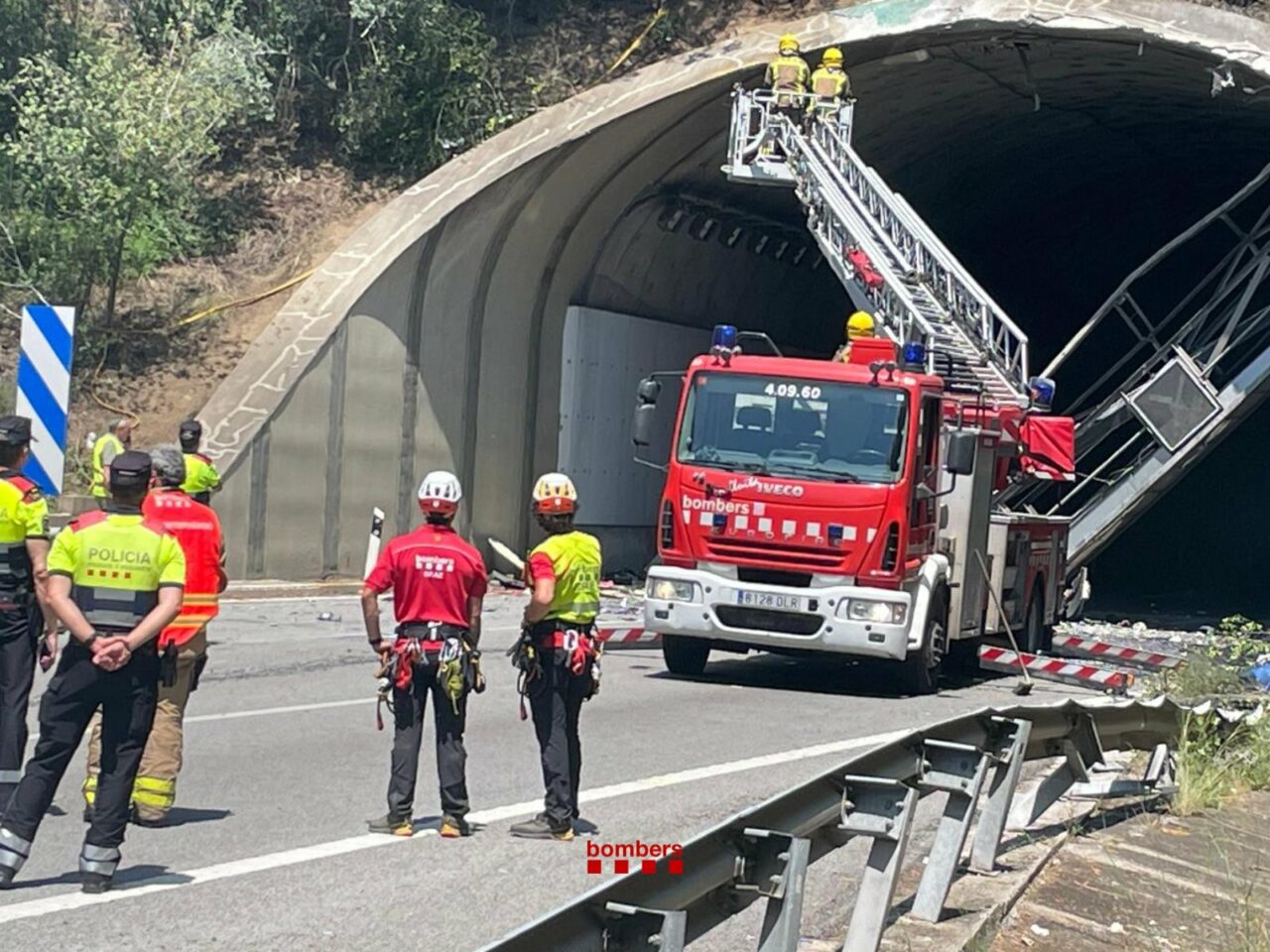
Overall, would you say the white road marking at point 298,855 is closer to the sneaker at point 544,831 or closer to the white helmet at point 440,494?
the sneaker at point 544,831

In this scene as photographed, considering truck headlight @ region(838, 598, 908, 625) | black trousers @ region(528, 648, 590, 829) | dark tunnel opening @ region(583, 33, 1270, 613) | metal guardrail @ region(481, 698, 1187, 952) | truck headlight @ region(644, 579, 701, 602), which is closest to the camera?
metal guardrail @ region(481, 698, 1187, 952)

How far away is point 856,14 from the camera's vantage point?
73.9ft

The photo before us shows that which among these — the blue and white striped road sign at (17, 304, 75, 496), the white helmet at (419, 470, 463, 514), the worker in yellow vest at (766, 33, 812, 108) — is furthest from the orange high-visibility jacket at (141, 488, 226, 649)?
the worker in yellow vest at (766, 33, 812, 108)

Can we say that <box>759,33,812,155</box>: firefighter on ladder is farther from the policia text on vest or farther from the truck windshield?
the policia text on vest

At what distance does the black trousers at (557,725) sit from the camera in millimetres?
8727

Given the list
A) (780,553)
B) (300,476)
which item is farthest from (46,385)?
(300,476)

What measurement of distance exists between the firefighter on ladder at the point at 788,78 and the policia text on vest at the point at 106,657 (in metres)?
16.0

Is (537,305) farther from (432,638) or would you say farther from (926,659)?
(432,638)

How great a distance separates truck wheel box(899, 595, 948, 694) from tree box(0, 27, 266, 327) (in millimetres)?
12443

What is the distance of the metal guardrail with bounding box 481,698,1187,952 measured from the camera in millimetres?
4680

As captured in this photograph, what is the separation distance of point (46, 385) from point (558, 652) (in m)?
8.26

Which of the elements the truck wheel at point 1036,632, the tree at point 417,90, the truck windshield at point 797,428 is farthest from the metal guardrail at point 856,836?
the tree at point 417,90

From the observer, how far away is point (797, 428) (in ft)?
51.0

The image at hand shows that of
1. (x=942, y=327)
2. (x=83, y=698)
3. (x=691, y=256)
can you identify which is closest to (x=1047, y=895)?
(x=83, y=698)
